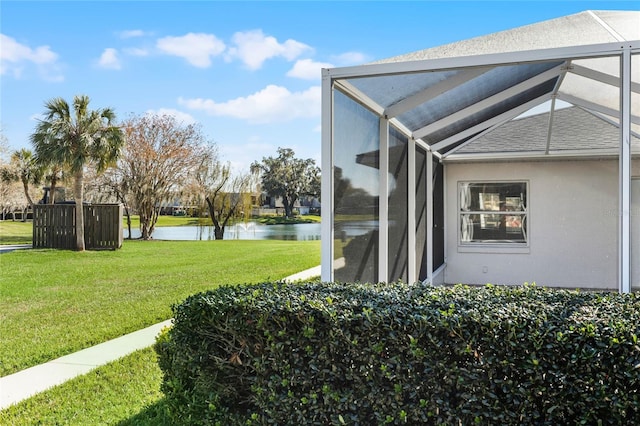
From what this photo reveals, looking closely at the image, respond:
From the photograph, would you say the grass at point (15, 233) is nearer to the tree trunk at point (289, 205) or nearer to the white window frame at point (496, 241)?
the tree trunk at point (289, 205)

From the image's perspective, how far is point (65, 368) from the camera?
438 cm

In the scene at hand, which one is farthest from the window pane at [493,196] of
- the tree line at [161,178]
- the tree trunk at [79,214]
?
the tree line at [161,178]

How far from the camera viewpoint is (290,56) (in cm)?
1096

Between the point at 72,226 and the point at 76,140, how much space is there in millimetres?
2832

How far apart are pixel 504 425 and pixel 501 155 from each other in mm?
6099

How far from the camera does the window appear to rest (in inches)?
304

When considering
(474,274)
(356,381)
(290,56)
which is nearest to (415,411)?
(356,381)

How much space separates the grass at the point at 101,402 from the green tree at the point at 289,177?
2057 centimetres

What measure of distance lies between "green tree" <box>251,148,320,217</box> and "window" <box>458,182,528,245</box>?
16645 mm

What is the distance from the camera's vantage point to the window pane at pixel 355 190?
4016mm

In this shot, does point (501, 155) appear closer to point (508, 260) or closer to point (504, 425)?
point (508, 260)

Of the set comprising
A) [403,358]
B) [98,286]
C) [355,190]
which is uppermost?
[355,190]

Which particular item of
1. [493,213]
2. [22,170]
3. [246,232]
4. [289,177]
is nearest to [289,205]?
[289,177]

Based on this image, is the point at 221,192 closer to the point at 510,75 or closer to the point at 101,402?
the point at 510,75
